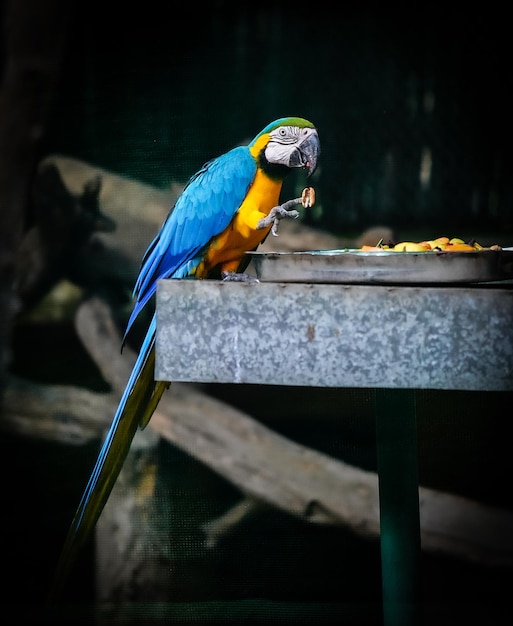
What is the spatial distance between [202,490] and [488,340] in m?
1.32

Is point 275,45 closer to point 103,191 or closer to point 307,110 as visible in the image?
point 307,110

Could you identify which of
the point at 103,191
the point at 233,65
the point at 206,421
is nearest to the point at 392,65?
the point at 233,65

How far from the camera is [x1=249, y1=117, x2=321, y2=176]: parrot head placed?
1634mm

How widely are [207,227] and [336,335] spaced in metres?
0.54

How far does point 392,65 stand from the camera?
2.20 m

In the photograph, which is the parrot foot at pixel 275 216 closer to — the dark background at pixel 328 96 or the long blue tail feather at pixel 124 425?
the long blue tail feather at pixel 124 425

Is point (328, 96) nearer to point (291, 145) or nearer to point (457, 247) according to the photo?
point (291, 145)

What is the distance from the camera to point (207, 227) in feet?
5.49

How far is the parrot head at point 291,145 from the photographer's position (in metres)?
1.63

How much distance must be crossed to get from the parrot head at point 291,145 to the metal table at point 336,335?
0.48 m

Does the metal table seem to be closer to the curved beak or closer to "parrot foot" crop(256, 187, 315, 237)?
"parrot foot" crop(256, 187, 315, 237)

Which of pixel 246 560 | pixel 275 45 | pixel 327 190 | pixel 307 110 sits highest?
pixel 275 45

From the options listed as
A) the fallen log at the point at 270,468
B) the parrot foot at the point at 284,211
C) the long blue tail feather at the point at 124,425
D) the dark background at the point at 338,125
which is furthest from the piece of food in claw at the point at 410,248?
the fallen log at the point at 270,468

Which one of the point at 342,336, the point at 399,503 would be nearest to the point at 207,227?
the point at 342,336
